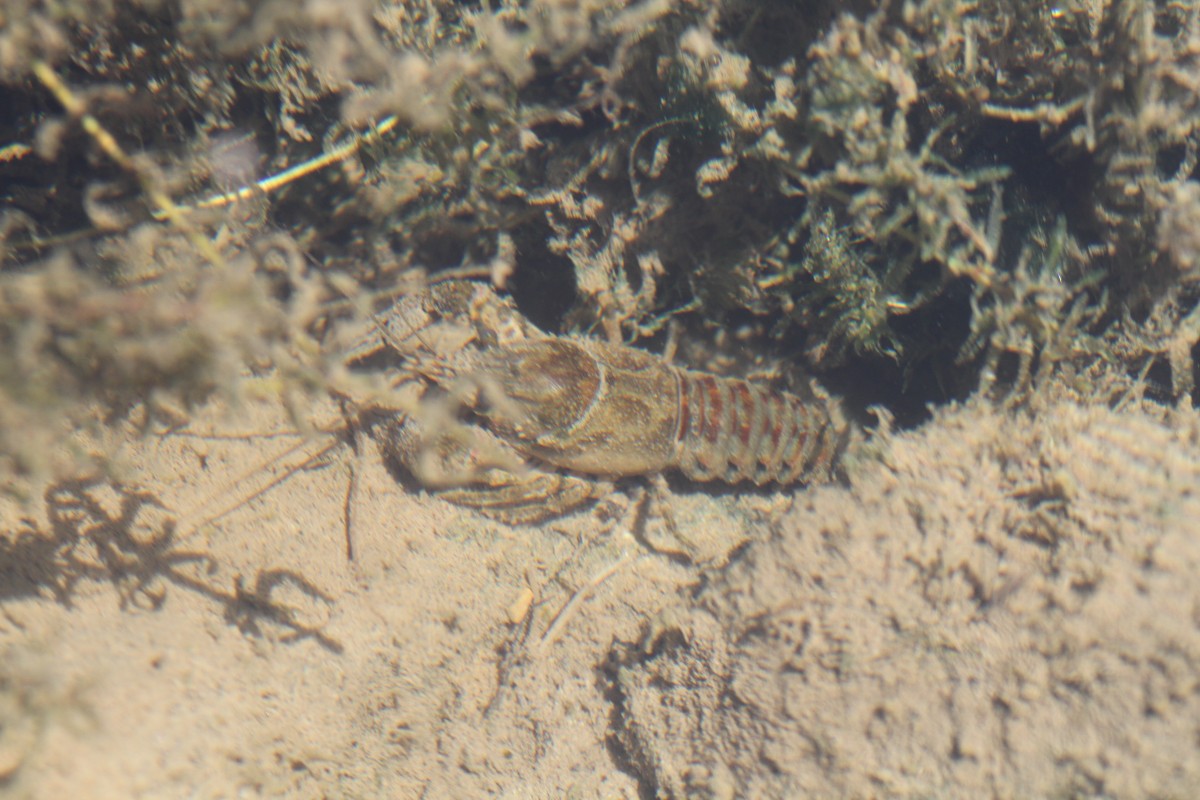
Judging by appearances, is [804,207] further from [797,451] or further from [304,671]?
[304,671]

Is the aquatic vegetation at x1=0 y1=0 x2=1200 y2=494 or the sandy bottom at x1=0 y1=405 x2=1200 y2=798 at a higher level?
the aquatic vegetation at x1=0 y1=0 x2=1200 y2=494

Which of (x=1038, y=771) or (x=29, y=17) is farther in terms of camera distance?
(x=1038, y=771)

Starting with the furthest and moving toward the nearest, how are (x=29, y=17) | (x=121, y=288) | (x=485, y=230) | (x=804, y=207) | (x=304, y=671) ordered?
(x=485, y=230)
(x=804, y=207)
(x=304, y=671)
(x=121, y=288)
(x=29, y=17)

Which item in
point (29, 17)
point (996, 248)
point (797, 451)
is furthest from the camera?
point (797, 451)

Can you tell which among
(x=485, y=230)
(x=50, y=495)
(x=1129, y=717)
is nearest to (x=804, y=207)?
(x=485, y=230)

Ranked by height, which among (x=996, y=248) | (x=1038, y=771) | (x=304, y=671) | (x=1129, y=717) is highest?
(x=996, y=248)

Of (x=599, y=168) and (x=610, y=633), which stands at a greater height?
(x=599, y=168)

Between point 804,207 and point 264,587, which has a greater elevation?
point 804,207

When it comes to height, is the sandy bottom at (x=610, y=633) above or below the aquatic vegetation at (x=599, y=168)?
below
